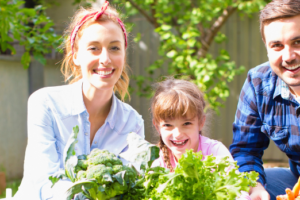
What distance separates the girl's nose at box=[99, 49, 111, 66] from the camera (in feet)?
6.15

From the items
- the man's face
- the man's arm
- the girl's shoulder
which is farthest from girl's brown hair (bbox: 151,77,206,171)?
the man's face

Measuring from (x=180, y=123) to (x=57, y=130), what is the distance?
2.40 feet

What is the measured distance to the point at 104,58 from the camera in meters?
1.88

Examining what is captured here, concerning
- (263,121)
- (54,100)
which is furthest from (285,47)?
(54,100)

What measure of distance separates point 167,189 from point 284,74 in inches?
38.0

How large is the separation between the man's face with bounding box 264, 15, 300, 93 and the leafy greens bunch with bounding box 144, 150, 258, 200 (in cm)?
73

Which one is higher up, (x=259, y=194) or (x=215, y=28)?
(x=215, y=28)

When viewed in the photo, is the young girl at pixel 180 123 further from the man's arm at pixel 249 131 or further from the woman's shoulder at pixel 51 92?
the woman's shoulder at pixel 51 92

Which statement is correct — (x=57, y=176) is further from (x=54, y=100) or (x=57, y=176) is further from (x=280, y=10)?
(x=280, y=10)

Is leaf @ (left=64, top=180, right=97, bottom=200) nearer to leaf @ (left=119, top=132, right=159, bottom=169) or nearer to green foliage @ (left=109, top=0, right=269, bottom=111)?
leaf @ (left=119, top=132, right=159, bottom=169)

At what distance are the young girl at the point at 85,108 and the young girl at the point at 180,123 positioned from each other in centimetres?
25

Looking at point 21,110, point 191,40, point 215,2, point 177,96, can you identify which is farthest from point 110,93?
point 21,110

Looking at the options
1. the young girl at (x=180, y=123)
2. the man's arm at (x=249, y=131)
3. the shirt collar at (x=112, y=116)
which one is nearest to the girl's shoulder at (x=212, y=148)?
the young girl at (x=180, y=123)

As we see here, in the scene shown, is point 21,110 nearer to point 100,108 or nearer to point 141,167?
point 100,108
